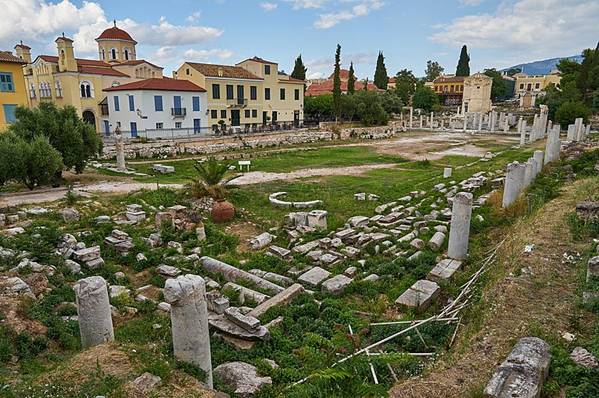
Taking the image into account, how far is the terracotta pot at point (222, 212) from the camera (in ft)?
50.6

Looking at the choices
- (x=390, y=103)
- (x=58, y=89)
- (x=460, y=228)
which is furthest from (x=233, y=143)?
(x=390, y=103)

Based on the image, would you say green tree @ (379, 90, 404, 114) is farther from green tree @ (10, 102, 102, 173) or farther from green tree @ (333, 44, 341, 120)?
green tree @ (10, 102, 102, 173)

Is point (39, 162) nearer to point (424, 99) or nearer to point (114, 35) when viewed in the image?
point (114, 35)

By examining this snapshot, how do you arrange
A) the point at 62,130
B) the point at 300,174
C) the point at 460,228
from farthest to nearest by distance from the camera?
the point at 300,174
the point at 62,130
the point at 460,228

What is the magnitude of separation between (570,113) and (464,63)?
2250 inches

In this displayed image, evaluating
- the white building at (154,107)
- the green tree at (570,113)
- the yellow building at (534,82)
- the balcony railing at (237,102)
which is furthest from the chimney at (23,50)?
the yellow building at (534,82)

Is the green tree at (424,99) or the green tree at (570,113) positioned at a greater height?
the green tree at (424,99)

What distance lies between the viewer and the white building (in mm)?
39000

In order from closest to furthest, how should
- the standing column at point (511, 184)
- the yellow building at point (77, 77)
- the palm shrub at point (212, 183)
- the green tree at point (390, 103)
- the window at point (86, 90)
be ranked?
1. the standing column at point (511, 184)
2. the palm shrub at point (212, 183)
3. the yellow building at point (77, 77)
4. the window at point (86, 90)
5. the green tree at point (390, 103)

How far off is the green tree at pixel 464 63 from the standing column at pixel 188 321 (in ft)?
342

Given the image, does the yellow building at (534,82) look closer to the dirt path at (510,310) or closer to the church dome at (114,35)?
the church dome at (114,35)

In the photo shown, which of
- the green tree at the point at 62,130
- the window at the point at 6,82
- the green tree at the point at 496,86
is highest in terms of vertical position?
the green tree at the point at 496,86

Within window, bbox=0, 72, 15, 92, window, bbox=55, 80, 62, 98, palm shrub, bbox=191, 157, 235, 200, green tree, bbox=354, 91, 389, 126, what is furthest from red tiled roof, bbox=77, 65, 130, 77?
palm shrub, bbox=191, 157, 235, 200

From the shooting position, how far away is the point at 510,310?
714 cm
